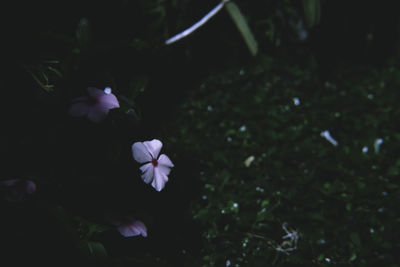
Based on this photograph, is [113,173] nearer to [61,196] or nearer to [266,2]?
[61,196]

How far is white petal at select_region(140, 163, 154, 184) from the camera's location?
119 cm

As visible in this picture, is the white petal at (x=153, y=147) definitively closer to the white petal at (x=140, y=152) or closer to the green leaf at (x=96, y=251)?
the white petal at (x=140, y=152)

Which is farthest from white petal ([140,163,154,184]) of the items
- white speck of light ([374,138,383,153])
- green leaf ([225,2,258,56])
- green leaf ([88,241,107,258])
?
→ white speck of light ([374,138,383,153])

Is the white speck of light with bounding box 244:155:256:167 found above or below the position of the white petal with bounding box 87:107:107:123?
below

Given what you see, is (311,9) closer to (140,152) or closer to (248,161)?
Answer: (248,161)

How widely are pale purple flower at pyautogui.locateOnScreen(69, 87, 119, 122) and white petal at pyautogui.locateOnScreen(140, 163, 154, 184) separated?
0.65 ft

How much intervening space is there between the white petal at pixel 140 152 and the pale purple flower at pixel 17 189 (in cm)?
30

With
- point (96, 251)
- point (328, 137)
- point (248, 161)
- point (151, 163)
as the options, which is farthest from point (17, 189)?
point (328, 137)

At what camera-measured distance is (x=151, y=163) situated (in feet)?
4.01

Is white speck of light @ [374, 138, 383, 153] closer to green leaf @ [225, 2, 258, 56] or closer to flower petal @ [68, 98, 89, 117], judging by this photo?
green leaf @ [225, 2, 258, 56]

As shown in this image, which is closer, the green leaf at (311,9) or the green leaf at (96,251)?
the green leaf at (96,251)

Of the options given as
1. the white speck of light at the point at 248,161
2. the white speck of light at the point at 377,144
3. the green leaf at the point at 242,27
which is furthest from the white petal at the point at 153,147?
the white speck of light at the point at 377,144

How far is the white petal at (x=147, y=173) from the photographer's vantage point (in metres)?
1.19

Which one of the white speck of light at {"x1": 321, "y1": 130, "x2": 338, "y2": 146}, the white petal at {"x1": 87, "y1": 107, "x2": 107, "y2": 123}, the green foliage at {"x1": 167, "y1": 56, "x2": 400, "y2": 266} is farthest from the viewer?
the white speck of light at {"x1": 321, "y1": 130, "x2": 338, "y2": 146}
